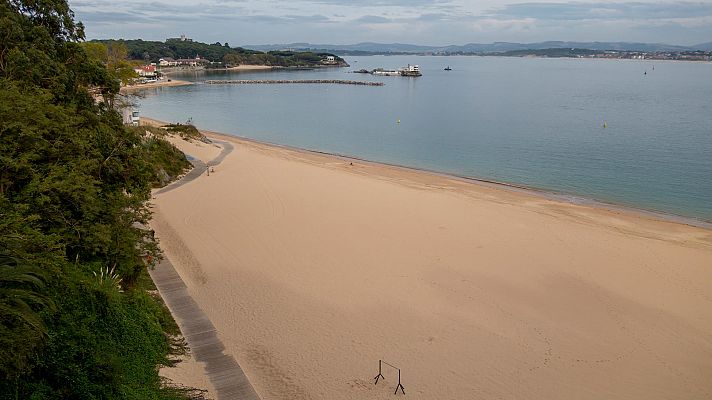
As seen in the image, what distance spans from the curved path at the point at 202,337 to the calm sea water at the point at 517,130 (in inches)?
978

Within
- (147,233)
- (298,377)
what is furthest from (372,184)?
(298,377)

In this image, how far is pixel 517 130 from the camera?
55344 millimetres

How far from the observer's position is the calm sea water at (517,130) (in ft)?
116

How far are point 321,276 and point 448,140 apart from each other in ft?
117

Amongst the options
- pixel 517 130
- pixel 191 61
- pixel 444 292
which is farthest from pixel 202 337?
pixel 191 61

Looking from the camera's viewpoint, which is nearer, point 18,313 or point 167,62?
point 18,313

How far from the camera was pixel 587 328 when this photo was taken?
593 inches

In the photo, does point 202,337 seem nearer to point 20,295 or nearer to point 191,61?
point 20,295

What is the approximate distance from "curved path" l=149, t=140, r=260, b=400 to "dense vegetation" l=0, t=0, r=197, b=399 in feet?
1.60

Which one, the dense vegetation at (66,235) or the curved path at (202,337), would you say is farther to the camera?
the curved path at (202,337)

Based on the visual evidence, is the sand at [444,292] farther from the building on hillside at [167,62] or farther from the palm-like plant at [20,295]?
the building on hillside at [167,62]

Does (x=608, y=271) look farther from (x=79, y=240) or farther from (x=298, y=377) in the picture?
(x=79, y=240)

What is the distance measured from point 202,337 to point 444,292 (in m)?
7.58

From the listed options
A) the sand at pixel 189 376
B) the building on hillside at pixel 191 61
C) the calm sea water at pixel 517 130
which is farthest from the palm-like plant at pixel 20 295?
the building on hillside at pixel 191 61
